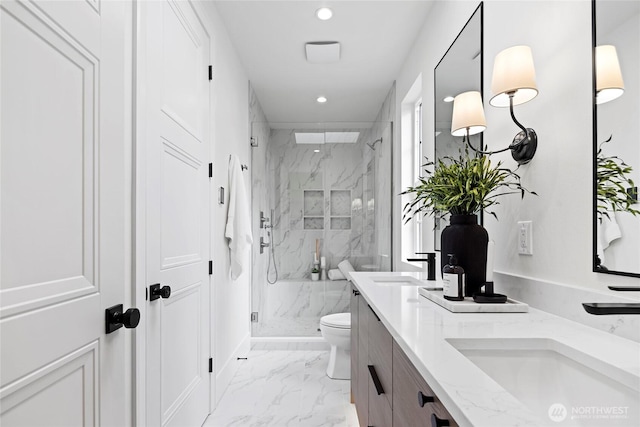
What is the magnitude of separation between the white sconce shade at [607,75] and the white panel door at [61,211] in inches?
53.9

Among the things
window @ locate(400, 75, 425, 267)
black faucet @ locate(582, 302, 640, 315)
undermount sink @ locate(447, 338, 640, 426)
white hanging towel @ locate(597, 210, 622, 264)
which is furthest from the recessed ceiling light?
black faucet @ locate(582, 302, 640, 315)

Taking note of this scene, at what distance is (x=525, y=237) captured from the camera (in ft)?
4.55

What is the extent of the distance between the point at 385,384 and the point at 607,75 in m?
1.12

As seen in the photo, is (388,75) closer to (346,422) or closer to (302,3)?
(302,3)

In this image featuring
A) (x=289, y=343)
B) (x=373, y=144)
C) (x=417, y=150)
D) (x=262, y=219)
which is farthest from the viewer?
(x=373, y=144)

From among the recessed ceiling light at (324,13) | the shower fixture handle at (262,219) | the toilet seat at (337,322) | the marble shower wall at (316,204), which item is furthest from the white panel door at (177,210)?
the marble shower wall at (316,204)

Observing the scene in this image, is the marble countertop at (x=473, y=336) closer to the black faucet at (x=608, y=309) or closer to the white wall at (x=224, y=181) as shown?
the black faucet at (x=608, y=309)

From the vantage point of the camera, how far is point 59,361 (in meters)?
0.87

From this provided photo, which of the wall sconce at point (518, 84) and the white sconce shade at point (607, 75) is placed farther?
the wall sconce at point (518, 84)

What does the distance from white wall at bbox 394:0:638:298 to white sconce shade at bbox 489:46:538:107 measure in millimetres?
81

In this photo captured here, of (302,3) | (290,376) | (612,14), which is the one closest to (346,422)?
(290,376)

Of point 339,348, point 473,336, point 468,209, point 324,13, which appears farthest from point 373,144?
point 473,336

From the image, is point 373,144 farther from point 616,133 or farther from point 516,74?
point 616,133

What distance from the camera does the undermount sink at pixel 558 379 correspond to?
2.31ft
